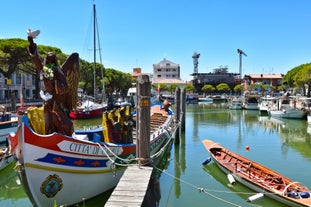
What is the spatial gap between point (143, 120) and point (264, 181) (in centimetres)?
589

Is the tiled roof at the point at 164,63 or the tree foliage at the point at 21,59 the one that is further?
the tiled roof at the point at 164,63

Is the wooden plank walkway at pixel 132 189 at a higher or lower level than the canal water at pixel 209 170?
higher

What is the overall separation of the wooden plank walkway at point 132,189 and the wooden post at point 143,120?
47 cm

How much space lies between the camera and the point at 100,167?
407 inches

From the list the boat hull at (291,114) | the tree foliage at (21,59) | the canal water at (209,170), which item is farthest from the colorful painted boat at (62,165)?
the boat hull at (291,114)

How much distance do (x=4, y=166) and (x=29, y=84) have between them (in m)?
51.9

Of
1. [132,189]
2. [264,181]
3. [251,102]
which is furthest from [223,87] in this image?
[132,189]

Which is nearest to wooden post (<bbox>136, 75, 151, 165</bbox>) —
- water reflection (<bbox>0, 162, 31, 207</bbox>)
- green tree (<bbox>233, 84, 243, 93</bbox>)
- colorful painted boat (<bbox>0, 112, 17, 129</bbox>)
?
water reflection (<bbox>0, 162, 31, 207</bbox>)

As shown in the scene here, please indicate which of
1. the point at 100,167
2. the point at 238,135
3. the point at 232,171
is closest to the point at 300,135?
the point at 238,135

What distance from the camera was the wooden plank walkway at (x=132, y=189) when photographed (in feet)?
25.2

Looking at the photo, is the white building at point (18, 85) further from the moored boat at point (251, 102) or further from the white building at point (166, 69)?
the white building at point (166, 69)

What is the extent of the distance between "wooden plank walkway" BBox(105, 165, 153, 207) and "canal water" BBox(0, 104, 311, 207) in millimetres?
734

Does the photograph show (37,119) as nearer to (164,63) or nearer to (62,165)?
(62,165)

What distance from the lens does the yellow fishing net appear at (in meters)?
9.17
